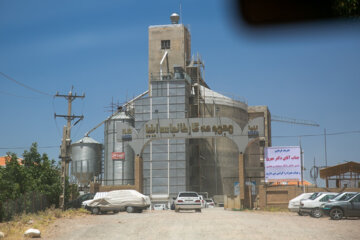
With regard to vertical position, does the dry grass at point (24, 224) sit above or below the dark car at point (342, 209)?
below

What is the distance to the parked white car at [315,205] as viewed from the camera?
3152cm

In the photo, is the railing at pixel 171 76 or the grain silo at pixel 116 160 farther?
the railing at pixel 171 76

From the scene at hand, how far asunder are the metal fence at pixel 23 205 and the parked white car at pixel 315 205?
61.7 feet

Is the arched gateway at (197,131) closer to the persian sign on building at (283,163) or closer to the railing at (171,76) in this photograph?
the persian sign on building at (283,163)

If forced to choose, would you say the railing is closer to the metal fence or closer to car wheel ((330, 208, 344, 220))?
the metal fence

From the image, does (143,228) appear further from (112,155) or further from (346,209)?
(112,155)

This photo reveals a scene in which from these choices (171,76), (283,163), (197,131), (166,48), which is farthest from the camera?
(166,48)

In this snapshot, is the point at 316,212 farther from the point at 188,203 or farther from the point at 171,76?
the point at 171,76

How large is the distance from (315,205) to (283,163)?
14911 millimetres

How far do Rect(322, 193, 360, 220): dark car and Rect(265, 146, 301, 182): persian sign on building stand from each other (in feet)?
55.4

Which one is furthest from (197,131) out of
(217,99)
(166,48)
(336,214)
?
(166,48)

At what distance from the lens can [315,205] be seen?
31609mm

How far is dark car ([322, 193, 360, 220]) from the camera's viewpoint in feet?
94.6

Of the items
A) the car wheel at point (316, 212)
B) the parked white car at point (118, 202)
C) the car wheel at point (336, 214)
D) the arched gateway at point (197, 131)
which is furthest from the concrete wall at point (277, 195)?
the car wheel at point (336, 214)
